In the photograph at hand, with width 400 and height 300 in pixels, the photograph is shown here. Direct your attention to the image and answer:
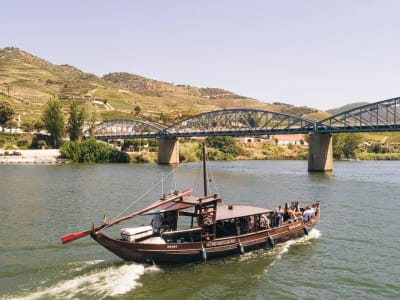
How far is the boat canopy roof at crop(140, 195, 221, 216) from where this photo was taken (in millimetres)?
30183

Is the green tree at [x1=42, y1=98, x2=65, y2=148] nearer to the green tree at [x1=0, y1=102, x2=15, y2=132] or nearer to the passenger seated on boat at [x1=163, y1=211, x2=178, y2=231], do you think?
the green tree at [x1=0, y1=102, x2=15, y2=132]

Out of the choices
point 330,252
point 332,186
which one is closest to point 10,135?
point 332,186

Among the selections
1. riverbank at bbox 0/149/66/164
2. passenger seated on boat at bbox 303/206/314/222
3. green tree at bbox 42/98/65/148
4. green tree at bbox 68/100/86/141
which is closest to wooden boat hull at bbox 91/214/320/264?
passenger seated on boat at bbox 303/206/314/222

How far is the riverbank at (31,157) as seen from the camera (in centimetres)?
12444

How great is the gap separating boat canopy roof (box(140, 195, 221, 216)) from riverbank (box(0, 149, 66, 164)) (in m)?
102

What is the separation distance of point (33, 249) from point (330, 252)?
2102 cm

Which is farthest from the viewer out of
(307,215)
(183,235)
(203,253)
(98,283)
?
(307,215)

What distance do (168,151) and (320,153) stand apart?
1917 inches

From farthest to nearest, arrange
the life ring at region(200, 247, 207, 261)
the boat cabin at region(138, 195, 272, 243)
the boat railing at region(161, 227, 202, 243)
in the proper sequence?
the boat cabin at region(138, 195, 272, 243) → the boat railing at region(161, 227, 202, 243) → the life ring at region(200, 247, 207, 261)

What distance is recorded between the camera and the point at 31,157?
128 m

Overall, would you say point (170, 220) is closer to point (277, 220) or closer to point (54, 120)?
point (277, 220)

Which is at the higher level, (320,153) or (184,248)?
(320,153)

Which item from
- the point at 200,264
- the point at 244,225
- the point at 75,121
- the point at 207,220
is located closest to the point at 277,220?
the point at 244,225

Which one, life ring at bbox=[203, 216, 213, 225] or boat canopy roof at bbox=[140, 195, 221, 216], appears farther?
life ring at bbox=[203, 216, 213, 225]
